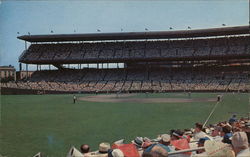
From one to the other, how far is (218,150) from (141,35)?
177 ft

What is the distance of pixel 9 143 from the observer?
11.0 metres

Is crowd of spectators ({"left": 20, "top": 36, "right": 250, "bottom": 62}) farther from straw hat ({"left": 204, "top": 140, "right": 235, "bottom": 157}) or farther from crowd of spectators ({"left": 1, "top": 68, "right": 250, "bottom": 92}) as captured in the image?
straw hat ({"left": 204, "top": 140, "right": 235, "bottom": 157})

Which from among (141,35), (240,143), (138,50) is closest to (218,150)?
(240,143)

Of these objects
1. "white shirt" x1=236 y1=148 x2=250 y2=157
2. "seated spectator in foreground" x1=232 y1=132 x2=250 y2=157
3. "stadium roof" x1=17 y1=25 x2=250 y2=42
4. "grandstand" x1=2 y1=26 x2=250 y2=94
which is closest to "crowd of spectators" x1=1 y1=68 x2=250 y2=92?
"grandstand" x1=2 y1=26 x2=250 y2=94

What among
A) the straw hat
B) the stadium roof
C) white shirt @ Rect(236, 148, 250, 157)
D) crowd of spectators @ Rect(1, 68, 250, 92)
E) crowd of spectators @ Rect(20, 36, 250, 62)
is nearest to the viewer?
white shirt @ Rect(236, 148, 250, 157)

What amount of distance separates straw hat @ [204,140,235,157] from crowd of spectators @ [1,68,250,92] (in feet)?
149

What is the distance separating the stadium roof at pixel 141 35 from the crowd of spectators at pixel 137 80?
7137 mm

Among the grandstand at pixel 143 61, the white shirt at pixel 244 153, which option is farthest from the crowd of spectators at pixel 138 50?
the white shirt at pixel 244 153

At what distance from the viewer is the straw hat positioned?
403 cm

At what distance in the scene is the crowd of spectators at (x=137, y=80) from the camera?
5043 cm

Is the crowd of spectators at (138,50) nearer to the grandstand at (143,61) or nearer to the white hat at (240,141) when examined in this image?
the grandstand at (143,61)

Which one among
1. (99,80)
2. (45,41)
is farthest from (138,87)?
(45,41)

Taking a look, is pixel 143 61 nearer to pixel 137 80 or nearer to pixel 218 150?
pixel 137 80

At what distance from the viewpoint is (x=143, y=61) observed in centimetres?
6025
